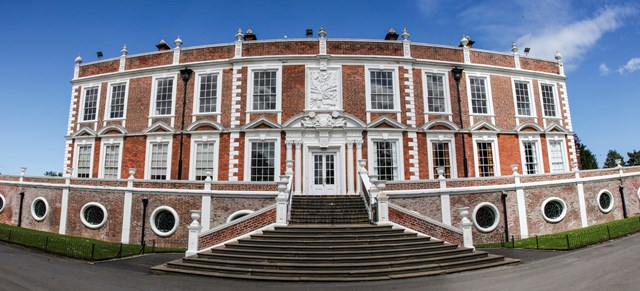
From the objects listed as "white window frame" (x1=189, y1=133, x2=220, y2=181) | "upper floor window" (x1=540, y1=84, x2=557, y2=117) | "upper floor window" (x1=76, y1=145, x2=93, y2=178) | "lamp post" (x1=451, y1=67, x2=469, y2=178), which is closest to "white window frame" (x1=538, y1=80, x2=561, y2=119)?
"upper floor window" (x1=540, y1=84, x2=557, y2=117)

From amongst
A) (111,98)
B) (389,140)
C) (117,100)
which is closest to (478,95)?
(389,140)

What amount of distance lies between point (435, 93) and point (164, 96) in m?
16.2

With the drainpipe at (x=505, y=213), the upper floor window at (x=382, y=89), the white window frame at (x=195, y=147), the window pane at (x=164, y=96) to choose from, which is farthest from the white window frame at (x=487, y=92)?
the window pane at (x=164, y=96)

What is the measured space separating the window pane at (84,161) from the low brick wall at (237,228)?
564 inches

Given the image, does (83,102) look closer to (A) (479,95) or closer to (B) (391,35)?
(B) (391,35)

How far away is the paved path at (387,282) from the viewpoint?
8625mm

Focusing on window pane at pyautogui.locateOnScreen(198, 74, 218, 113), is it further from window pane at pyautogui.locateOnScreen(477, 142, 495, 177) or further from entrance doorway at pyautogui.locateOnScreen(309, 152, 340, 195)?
window pane at pyautogui.locateOnScreen(477, 142, 495, 177)

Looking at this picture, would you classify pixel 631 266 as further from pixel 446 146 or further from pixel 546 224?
pixel 446 146

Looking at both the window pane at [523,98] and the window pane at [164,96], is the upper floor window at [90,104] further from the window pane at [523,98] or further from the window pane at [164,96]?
the window pane at [523,98]

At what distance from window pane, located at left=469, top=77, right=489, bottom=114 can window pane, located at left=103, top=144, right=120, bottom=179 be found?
70.8 feet

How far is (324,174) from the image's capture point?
1902cm

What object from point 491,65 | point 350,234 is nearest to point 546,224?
point 491,65

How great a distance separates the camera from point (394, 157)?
19672 millimetres

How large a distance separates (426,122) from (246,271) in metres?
14.0
